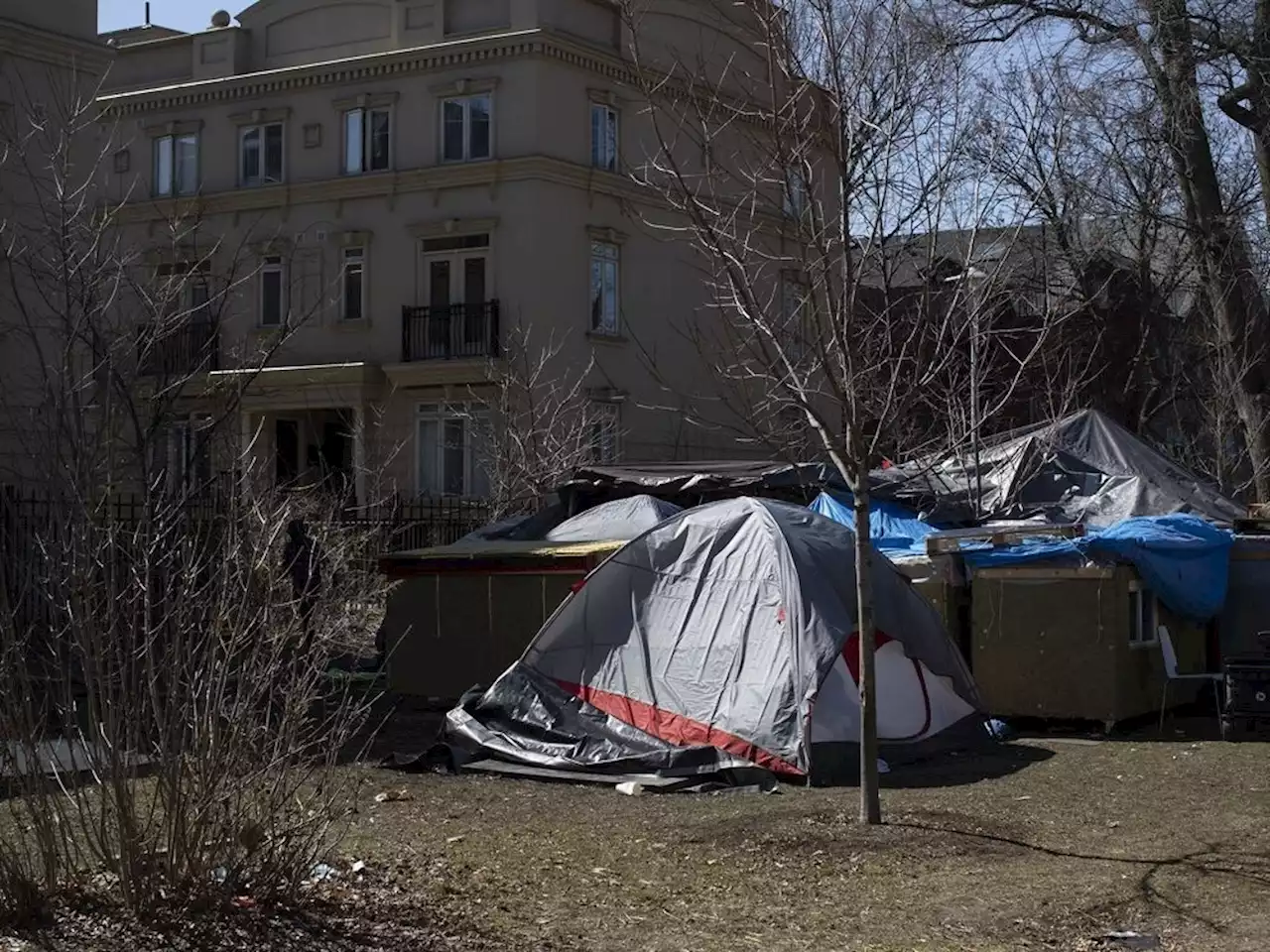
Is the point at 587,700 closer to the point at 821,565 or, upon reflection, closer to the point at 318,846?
the point at 821,565

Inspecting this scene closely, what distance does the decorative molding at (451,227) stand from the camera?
2912 centimetres

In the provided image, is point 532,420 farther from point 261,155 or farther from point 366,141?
point 261,155

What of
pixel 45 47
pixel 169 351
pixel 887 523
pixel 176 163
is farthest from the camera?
pixel 176 163

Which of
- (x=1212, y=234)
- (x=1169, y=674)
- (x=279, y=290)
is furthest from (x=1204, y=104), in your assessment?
(x=279, y=290)

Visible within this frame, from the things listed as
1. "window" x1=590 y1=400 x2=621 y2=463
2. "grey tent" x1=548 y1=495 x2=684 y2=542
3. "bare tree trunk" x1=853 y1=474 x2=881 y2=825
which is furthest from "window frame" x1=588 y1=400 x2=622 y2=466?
"bare tree trunk" x1=853 y1=474 x2=881 y2=825

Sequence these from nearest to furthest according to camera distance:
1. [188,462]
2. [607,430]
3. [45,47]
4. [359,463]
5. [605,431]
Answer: [188,462] < [45,47] < [359,463] < [605,431] < [607,430]

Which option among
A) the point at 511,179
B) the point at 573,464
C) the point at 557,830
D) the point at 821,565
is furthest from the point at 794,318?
the point at 511,179

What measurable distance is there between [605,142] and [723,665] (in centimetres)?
1997

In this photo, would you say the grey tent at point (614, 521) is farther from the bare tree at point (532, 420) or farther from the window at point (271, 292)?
the window at point (271, 292)

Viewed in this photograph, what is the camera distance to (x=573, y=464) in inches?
890

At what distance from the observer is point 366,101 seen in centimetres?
3041

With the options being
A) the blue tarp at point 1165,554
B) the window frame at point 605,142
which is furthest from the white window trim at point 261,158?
the blue tarp at point 1165,554

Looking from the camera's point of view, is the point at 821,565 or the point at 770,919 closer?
the point at 770,919

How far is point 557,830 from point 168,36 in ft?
91.5
